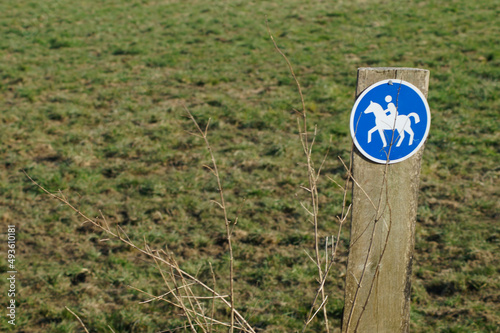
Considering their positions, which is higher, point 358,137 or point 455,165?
point 358,137

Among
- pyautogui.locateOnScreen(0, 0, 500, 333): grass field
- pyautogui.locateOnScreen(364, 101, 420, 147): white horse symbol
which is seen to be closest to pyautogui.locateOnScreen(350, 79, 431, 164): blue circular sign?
pyautogui.locateOnScreen(364, 101, 420, 147): white horse symbol

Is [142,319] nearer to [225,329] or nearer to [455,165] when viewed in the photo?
[225,329]

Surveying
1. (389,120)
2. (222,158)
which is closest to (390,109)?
(389,120)

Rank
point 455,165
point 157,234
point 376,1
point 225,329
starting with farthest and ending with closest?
point 376,1, point 455,165, point 157,234, point 225,329

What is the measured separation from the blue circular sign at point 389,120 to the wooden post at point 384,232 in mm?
38

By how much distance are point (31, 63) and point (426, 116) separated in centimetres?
→ 905

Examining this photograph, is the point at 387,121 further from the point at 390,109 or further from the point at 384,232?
the point at 384,232

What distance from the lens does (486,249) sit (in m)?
3.85

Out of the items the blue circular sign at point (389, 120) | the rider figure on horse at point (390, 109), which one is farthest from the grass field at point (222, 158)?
the rider figure on horse at point (390, 109)

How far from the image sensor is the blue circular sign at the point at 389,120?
195 centimetres

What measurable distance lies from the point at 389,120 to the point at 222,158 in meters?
3.82

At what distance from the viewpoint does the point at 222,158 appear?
5.64 metres

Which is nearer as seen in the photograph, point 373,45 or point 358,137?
point 358,137

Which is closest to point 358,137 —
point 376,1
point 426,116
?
point 426,116
